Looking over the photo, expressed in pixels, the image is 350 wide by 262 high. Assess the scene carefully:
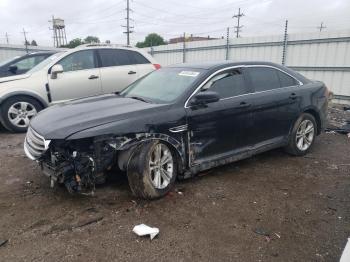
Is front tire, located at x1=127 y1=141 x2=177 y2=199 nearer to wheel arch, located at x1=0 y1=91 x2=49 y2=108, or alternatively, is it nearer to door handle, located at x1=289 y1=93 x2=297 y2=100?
door handle, located at x1=289 y1=93 x2=297 y2=100

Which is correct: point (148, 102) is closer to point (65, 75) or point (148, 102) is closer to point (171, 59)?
point (65, 75)

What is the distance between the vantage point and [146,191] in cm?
362

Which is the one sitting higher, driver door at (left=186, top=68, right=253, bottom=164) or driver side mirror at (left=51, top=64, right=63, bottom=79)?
driver side mirror at (left=51, top=64, right=63, bottom=79)

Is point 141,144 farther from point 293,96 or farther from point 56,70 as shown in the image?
point 56,70

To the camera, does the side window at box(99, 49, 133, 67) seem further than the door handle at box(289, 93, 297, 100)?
Yes

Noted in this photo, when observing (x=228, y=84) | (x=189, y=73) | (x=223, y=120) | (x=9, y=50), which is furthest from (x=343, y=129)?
(x=9, y=50)

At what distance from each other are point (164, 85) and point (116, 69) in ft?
10.7

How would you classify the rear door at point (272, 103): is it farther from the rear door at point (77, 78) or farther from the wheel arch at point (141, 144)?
the rear door at point (77, 78)

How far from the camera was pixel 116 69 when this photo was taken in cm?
750

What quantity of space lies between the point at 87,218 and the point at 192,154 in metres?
1.47

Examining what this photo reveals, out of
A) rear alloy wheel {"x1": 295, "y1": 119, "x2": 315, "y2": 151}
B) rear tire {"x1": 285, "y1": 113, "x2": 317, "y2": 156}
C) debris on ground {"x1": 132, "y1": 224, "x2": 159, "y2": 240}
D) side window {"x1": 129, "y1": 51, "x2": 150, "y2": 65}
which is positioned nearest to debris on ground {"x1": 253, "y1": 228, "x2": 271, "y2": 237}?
debris on ground {"x1": 132, "y1": 224, "x2": 159, "y2": 240}

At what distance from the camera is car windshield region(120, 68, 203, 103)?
13.9 feet

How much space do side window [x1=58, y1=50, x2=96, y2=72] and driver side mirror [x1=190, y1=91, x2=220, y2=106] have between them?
3970mm

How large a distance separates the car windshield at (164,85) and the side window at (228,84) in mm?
233
